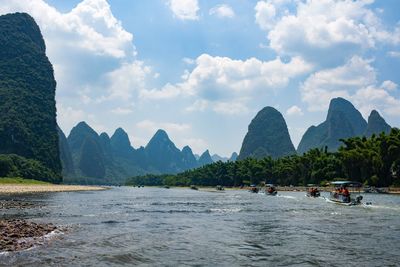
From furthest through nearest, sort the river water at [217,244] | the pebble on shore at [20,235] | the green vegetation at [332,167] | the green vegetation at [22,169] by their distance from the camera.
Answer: the green vegetation at [22,169], the green vegetation at [332,167], the pebble on shore at [20,235], the river water at [217,244]

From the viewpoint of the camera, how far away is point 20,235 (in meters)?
24.7

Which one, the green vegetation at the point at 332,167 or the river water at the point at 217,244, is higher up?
the green vegetation at the point at 332,167

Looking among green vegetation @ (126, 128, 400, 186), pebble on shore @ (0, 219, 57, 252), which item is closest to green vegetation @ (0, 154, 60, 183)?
green vegetation @ (126, 128, 400, 186)

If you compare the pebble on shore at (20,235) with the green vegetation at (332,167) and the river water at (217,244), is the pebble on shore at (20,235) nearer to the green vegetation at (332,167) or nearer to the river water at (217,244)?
the river water at (217,244)

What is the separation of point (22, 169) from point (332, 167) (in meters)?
98.2

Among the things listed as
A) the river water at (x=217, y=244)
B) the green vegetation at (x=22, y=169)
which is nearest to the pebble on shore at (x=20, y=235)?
the river water at (x=217, y=244)

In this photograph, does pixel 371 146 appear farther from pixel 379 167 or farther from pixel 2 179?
pixel 2 179

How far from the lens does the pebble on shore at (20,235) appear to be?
70.9 feet

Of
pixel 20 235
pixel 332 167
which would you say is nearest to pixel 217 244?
pixel 20 235

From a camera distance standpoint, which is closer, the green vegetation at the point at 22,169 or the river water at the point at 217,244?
the river water at the point at 217,244

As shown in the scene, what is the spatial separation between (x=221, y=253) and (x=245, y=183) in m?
154

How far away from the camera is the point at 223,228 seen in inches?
1275

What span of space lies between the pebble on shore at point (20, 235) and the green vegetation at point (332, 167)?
271ft

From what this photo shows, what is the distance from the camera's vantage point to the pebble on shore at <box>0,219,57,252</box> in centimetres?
2162
